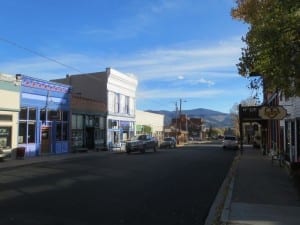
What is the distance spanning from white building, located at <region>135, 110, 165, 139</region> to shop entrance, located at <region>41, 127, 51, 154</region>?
29939 millimetres

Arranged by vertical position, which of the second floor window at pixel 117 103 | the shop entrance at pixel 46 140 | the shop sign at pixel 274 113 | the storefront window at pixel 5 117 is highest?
the second floor window at pixel 117 103

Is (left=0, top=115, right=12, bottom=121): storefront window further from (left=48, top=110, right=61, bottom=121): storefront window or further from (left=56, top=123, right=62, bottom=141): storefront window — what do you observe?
(left=56, top=123, right=62, bottom=141): storefront window

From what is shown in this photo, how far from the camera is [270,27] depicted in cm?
1114

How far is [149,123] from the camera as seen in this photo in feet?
260

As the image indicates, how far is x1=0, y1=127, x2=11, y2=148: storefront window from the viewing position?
3234 centimetres

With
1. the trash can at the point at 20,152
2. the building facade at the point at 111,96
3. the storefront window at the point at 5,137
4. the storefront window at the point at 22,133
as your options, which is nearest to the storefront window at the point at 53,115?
the storefront window at the point at 22,133

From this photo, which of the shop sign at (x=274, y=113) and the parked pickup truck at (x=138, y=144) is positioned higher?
the shop sign at (x=274, y=113)

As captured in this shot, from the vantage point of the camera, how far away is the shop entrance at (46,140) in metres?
38.5

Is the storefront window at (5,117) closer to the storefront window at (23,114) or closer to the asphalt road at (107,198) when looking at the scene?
the storefront window at (23,114)

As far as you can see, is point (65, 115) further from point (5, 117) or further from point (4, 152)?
point (4, 152)

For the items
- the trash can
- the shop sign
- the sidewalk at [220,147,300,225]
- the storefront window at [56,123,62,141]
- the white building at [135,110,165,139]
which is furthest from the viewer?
the white building at [135,110,165,139]

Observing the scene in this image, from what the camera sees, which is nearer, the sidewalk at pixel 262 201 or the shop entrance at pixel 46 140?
the sidewalk at pixel 262 201

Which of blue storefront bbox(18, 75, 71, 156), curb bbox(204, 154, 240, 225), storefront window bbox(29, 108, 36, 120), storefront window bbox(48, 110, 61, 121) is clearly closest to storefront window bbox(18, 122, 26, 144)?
blue storefront bbox(18, 75, 71, 156)

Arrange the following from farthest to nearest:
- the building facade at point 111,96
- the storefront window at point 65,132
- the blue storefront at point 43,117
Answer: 1. the building facade at point 111,96
2. the storefront window at point 65,132
3. the blue storefront at point 43,117
